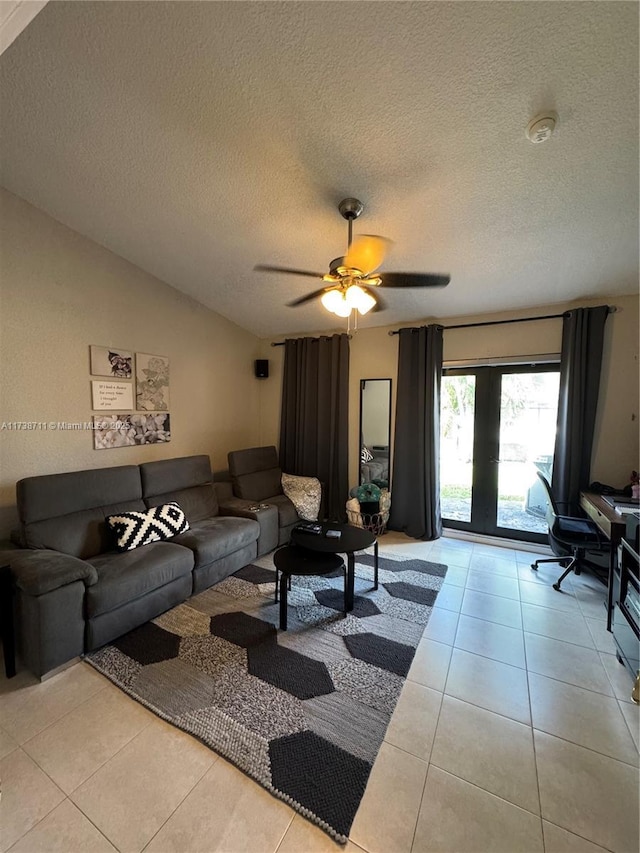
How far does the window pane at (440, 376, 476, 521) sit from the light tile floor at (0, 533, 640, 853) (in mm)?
1958

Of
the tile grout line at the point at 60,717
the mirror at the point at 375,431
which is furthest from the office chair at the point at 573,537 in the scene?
Result: the tile grout line at the point at 60,717

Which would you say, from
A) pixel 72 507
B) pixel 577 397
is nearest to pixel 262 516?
pixel 72 507

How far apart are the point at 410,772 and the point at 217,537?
195 cm

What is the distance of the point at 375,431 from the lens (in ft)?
13.8

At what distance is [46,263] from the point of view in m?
2.61

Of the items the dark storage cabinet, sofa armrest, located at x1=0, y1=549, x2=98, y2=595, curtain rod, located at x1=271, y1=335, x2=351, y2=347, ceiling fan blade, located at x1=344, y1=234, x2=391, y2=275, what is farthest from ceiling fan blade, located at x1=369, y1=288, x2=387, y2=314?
sofa armrest, located at x1=0, y1=549, x2=98, y2=595

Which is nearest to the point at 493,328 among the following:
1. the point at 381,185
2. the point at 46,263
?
the point at 381,185

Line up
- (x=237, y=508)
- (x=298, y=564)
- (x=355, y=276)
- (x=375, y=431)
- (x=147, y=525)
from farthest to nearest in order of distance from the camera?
(x=375, y=431) → (x=237, y=508) → (x=147, y=525) → (x=298, y=564) → (x=355, y=276)

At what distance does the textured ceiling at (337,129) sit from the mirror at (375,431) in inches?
63.9

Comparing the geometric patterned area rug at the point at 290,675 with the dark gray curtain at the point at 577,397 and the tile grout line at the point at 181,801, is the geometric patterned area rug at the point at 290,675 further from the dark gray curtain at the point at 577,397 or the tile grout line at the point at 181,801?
the dark gray curtain at the point at 577,397

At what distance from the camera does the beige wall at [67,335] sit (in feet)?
8.01

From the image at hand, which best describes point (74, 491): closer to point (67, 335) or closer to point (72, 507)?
point (72, 507)

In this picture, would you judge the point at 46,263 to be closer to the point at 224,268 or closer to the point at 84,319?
the point at 84,319

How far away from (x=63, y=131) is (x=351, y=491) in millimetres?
3866
